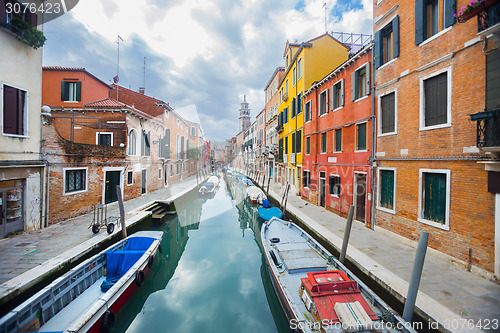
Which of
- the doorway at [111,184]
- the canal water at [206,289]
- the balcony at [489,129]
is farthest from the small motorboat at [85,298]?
the balcony at [489,129]

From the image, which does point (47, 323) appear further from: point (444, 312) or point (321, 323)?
point (444, 312)

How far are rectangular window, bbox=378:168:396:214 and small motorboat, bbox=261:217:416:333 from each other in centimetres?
363

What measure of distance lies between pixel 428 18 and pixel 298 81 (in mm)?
10803

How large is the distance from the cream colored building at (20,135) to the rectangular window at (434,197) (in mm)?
13331

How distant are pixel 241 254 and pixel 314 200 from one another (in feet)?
22.2

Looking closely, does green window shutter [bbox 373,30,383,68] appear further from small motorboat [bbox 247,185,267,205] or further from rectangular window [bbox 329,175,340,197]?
small motorboat [bbox 247,185,267,205]

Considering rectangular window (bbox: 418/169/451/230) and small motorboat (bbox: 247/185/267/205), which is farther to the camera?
small motorboat (bbox: 247/185/267/205)

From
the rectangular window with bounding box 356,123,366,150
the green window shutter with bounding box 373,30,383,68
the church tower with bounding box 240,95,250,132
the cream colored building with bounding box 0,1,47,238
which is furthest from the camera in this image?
the church tower with bounding box 240,95,250,132

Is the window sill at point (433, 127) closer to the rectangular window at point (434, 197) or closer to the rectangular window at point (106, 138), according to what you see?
the rectangular window at point (434, 197)

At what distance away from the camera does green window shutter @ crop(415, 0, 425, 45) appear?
6898 mm

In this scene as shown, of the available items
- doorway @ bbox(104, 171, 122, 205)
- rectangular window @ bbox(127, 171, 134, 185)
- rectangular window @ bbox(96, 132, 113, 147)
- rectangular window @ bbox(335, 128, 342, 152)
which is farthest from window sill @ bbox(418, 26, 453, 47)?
rectangular window @ bbox(127, 171, 134, 185)

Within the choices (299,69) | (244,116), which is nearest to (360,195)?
(299,69)

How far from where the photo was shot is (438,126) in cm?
645

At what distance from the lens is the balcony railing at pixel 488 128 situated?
4.63 m
